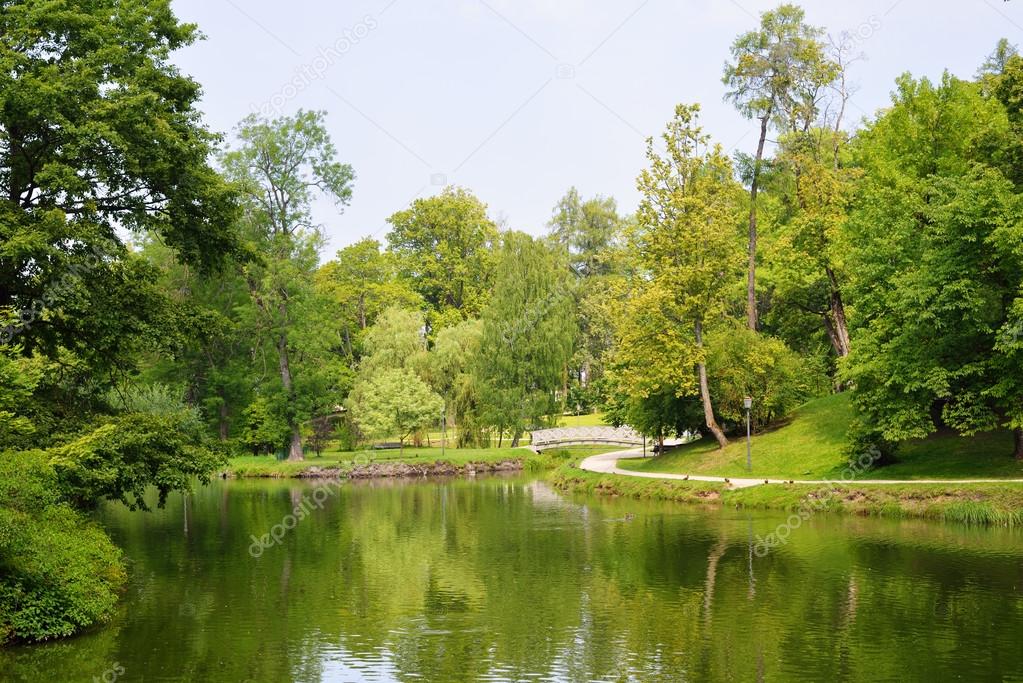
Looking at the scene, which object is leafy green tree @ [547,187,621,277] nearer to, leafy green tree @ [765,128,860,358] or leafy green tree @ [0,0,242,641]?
leafy green tree @ [765,128,860,358]

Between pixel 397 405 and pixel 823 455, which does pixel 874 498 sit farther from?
pixel 397 405

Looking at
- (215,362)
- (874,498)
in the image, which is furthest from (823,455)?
(215,362)

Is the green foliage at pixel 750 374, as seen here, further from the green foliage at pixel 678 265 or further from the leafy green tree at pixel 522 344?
the leafy green tree at pixel 522 344

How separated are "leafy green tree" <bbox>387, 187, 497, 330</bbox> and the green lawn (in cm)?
3974

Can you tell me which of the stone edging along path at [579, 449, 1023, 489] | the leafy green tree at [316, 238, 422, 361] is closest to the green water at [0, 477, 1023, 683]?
the stone edging along path at [579, 449, 1023, 489]

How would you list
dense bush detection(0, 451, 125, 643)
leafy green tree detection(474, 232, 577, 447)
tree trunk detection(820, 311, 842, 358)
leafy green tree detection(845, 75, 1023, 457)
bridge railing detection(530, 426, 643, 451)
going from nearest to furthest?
dense bush detection(0, 451, 125, 643) → leafy green tree detection(845, 75, 1023, 457) → tree trunk detection(820, 311, 842, 358) → leafy green tree detection(474, 232, 577, 447) → bridge railing detection(530, 426, 643, 451)

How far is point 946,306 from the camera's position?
101 ft

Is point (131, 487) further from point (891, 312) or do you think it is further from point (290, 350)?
point (290, 350)

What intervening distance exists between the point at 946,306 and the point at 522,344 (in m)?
31.0

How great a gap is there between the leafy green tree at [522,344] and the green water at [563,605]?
26.7m

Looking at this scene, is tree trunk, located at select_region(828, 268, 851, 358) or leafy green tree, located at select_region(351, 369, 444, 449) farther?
leafy green tree, located at select_region(351, 369, 444, 449)

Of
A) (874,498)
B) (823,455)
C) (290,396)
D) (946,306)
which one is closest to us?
(874,498)

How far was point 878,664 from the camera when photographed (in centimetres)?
1449

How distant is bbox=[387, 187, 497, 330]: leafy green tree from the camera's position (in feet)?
281
